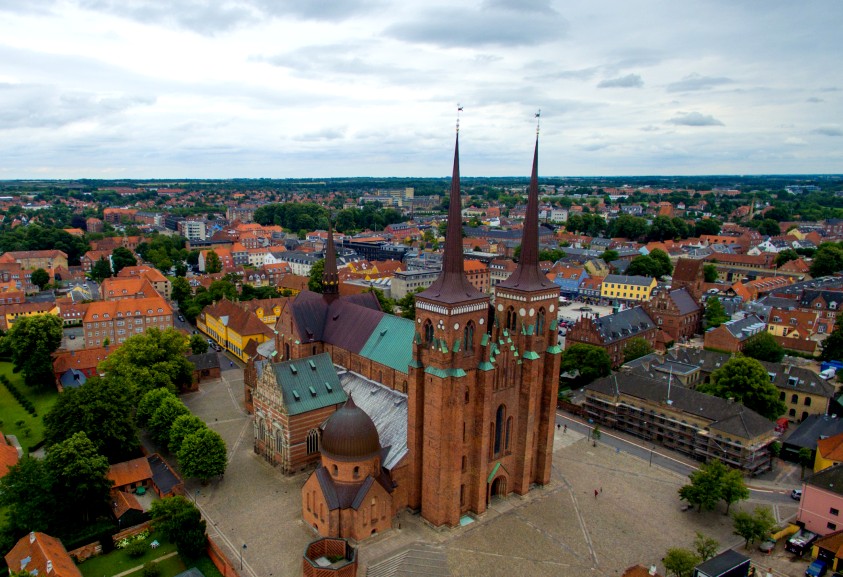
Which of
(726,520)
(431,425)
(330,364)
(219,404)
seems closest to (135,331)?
(219,404)

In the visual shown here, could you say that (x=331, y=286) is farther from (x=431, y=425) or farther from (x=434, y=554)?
(x=434, y=554)

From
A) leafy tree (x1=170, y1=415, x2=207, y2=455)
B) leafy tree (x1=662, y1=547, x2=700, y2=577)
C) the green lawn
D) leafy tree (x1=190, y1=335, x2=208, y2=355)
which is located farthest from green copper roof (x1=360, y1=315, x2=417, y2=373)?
the green lawn

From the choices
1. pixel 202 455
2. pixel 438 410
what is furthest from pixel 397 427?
pixel 202 455

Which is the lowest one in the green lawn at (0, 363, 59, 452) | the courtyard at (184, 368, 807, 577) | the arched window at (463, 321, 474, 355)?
the green lawn at (0, 363, 59, 452)

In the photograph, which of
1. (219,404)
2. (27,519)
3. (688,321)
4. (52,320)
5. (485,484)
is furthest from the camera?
(688,321)

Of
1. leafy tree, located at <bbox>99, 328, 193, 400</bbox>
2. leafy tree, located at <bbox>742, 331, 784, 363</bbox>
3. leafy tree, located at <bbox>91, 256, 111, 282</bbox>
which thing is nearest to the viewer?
leafy tree, located at <bbox>99, 328, 193, 400</bbox>

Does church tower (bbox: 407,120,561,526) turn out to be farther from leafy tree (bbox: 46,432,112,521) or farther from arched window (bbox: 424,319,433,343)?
leafy tree (bbox: 46,432,112,521)

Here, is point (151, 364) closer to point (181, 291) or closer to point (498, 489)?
point (498, 489)
